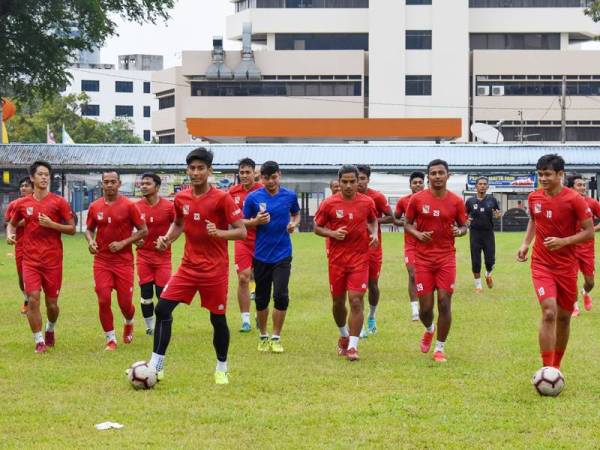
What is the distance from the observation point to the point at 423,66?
85.0 meters

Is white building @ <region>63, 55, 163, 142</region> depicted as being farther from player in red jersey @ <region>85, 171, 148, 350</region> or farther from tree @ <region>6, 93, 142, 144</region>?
player in red jersey @ <region>85, 171, 148, 350</region>

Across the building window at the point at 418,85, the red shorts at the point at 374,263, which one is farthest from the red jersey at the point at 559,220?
the building window at the point at 418,85

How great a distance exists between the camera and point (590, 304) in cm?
1794

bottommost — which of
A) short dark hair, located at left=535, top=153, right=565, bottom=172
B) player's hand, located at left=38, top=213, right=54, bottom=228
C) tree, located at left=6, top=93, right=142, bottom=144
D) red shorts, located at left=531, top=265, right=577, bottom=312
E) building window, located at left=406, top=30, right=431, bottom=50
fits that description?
red shorts, located at left=531, top=265, right=577, bottom=312

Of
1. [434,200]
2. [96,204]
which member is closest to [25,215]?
[96,204]

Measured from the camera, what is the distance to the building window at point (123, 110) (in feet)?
418

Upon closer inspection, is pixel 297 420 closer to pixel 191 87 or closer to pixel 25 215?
pixel 25 215

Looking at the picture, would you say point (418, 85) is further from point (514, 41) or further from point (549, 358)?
point (549, 358)

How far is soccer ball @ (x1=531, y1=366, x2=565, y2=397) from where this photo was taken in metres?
9.87

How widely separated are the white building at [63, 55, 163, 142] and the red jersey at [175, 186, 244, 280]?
4529 inches

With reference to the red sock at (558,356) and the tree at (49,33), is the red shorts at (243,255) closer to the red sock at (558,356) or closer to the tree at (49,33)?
the red sock at (558,356)

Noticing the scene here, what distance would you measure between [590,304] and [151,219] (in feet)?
24.7

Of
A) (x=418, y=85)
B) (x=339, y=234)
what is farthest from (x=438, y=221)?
(x=418, y=85)

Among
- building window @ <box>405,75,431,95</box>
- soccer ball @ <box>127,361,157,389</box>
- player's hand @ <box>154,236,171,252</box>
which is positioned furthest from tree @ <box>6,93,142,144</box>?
soccer ball @ <box>127,361,157,389</box>
